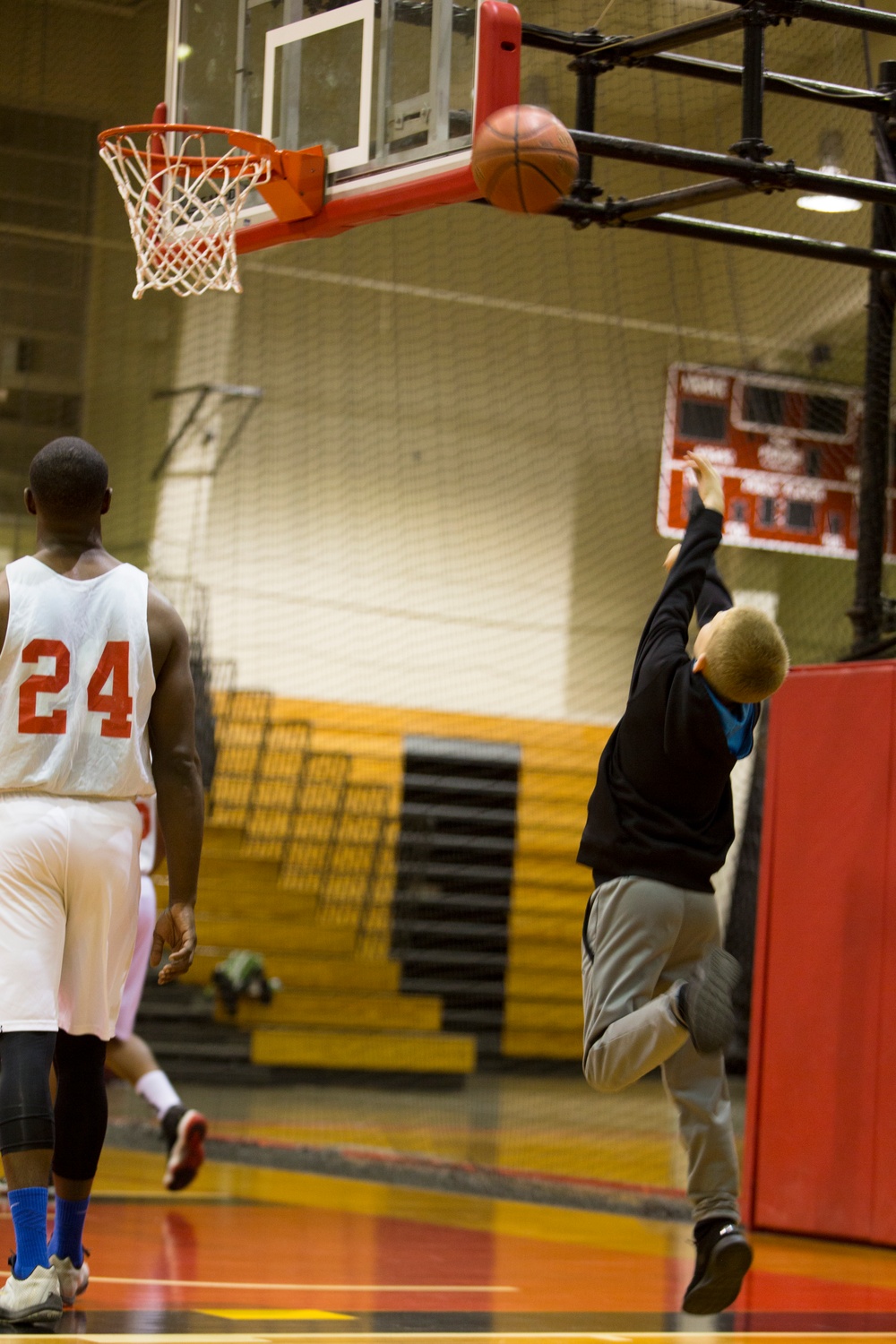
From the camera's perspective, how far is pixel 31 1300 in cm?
368

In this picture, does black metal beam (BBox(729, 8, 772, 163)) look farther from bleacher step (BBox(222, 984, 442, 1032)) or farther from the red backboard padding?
bleacher step (BBox(222, 984, 442, 1032))

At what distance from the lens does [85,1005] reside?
13.0 feet

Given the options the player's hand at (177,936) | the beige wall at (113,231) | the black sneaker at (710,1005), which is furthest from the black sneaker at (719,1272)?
the beige wall at (113,231)

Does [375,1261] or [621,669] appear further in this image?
[621,669]

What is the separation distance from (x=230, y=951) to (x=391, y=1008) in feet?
4.84

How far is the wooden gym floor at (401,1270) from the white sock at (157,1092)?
334 mm

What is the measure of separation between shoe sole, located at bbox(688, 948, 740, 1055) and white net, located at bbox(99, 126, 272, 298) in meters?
2.66

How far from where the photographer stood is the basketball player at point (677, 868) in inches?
160

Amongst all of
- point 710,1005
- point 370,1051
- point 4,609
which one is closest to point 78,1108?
point 4,609

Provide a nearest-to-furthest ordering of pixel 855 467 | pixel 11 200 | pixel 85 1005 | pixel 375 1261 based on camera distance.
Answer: pixel 85 1005 < pixel 375 1261 < pixel 11 200 < pixel 855 467

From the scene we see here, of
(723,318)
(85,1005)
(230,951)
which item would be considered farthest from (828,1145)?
(230,951)

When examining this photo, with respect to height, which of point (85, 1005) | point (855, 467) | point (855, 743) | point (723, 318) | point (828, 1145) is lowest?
point (828, 1145)

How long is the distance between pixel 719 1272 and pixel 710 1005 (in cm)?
64

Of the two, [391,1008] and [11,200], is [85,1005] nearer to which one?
[11,200]
